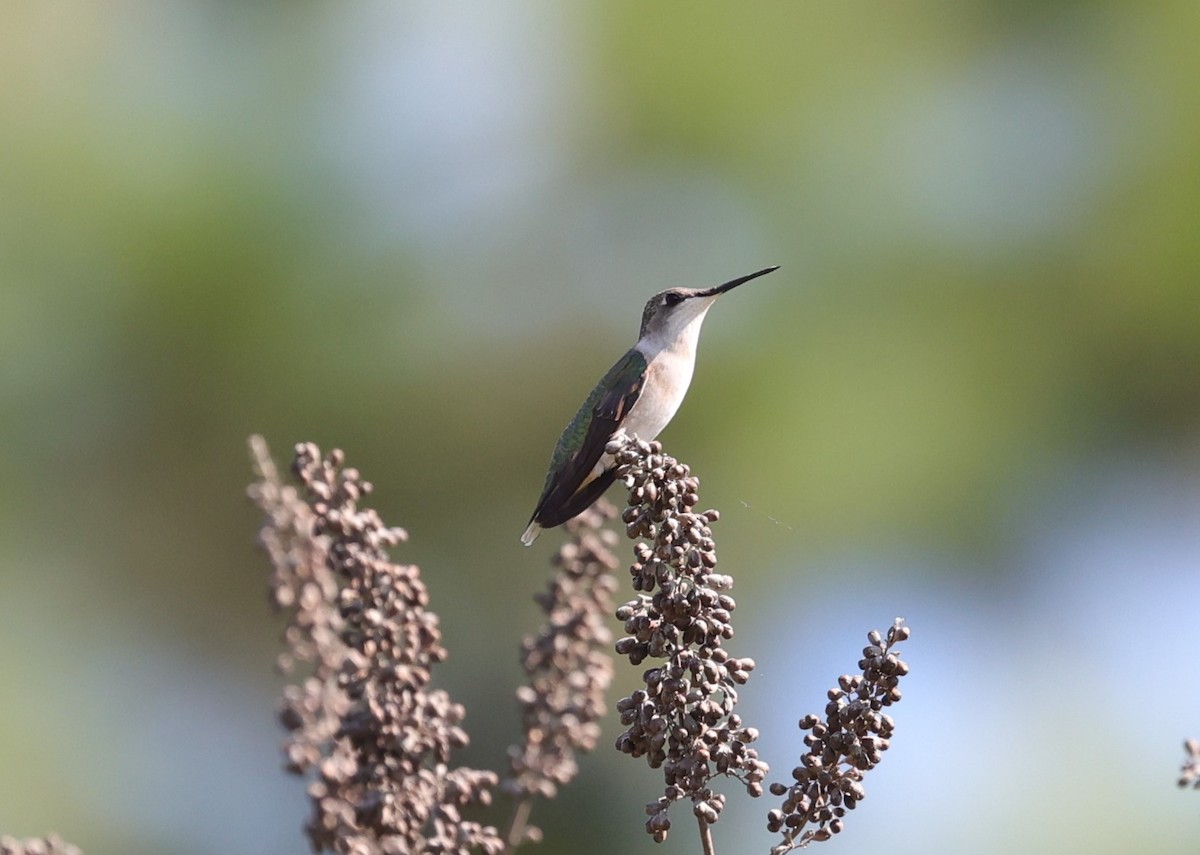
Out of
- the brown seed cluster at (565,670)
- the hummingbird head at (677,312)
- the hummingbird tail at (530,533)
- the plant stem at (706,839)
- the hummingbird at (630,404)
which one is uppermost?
the hummingbird head at (677,312)

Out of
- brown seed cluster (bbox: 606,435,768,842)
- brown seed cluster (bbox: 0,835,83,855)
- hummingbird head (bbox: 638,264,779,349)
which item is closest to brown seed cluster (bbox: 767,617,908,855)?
brown seed cluster (bbox: 606,435,768,842)

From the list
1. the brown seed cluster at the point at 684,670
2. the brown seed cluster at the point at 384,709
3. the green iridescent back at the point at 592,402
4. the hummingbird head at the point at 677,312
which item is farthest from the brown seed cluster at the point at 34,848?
the hummingbird head at the point at 677,312

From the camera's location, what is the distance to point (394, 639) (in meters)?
2.19

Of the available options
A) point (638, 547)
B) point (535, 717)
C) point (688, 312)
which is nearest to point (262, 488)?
point (535, 717)

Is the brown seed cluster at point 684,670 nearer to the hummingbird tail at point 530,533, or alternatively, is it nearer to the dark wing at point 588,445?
the dark wing at point 588,445

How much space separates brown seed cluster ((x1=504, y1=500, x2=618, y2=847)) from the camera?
2492 millimetres

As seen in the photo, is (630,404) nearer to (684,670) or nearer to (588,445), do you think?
(588,445)

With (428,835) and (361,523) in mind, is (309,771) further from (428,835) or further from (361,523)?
(361,523)

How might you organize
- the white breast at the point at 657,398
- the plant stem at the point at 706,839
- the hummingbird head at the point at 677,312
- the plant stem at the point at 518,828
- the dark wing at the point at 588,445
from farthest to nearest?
the hummingbird head at the point at 677,312
the white breast at the point at 657,398
the dark wing at the point at 588,445
the plant stem at the point at 518,828
the plant stem at the point at 706,839

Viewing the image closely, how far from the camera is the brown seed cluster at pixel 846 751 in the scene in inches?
70.0

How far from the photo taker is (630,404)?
3.55 m

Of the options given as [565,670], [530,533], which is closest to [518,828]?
[565,670]

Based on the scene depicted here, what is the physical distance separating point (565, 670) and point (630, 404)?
46.4 inches

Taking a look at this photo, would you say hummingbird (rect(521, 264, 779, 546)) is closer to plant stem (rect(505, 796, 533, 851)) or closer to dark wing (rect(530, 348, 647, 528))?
dark wing (rect(530, 348, 647, 528))
